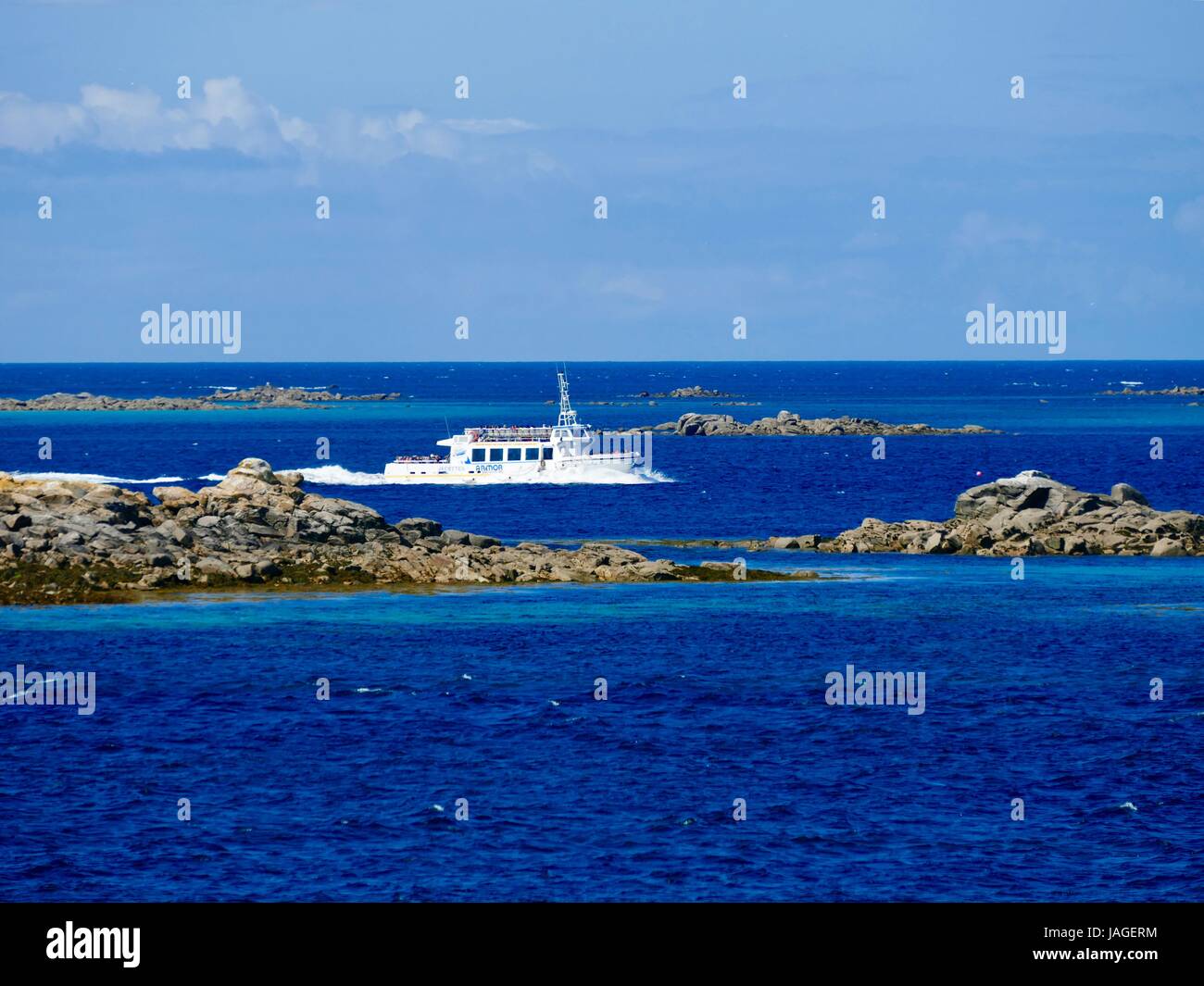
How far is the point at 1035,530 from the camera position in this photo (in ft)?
246

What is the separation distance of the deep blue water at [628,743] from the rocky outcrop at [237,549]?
2.64m

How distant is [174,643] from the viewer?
164 feet

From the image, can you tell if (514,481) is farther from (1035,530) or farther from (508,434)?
(1035,530)

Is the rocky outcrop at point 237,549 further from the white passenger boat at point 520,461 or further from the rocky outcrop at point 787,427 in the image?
the rocky outcrop at point 787,427

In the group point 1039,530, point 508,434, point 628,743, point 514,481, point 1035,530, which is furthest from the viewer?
point 508,434

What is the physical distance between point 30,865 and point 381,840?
605 cm

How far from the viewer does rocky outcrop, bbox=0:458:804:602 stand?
60.2m

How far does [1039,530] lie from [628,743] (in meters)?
41.7

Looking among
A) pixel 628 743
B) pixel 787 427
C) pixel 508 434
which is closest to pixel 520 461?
pixel 508 434

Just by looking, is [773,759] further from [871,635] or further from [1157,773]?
[871,635]

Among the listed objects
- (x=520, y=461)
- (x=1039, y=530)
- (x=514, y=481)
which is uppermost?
(x=520, y=461)

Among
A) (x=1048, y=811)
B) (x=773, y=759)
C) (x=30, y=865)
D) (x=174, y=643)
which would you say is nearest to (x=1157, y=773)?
(x=1048, y=811)

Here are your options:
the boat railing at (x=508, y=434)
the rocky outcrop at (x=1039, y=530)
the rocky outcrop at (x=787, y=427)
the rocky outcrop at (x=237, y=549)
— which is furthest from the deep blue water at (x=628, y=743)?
the rocky outcrop at (x=787, y=427)

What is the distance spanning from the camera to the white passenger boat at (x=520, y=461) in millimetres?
118500
